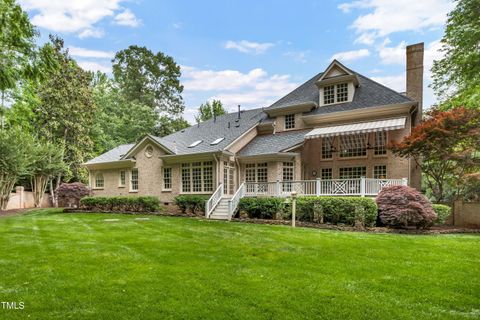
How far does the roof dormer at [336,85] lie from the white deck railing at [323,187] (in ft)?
22.2

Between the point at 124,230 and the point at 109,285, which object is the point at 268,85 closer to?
the point at 124,230

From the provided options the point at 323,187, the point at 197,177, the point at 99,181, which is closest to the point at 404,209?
the point at 323,187

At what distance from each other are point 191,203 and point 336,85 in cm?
1293

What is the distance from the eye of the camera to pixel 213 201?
1920 cm

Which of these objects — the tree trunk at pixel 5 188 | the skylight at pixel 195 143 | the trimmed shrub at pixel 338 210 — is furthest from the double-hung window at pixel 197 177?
the tree trunk at pixel 5 188

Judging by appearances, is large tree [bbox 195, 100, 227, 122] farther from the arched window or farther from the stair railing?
the stair railing

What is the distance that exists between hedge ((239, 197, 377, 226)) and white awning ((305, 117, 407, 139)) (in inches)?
207

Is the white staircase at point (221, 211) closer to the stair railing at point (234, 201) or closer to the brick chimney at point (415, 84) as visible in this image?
the stair railing at point (234, 201)

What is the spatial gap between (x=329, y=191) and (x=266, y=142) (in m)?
5.89

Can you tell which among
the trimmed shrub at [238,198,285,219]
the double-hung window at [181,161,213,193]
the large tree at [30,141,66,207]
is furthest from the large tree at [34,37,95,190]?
the trimmed shrub at [238,198,285,219]

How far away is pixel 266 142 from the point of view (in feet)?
72.5

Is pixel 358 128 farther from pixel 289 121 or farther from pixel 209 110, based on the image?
pixel 209 110

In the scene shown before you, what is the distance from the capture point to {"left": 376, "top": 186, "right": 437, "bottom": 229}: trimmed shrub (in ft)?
46.1

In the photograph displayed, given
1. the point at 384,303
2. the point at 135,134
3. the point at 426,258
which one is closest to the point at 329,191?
the point at 426,258
